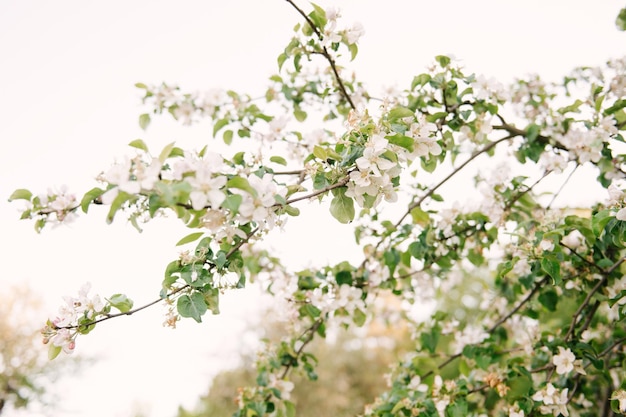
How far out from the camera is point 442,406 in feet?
6.60

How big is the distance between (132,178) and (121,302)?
42 cm

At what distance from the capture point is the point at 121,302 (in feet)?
4.42

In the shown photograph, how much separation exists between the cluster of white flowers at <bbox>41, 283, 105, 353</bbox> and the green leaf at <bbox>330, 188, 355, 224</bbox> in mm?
710

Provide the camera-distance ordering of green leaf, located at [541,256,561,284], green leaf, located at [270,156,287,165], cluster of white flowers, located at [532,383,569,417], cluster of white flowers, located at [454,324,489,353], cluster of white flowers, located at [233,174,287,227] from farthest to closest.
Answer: cluster of white flowers, located at [454,324,489,353], cluster of white flowers, located at [532,383,569,417], green leaf, located at [270,156,287,165], green leaf, located at [541,256,561,284], cluster of white flowers, located at [233,174,287,227]

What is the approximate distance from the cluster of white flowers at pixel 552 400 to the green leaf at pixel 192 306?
1.48 m

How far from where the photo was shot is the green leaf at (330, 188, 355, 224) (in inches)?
52.4

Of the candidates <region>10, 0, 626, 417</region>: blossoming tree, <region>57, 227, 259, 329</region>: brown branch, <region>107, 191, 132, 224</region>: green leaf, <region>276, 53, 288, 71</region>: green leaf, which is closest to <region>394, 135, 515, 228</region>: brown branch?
<region>10, 0, 626, 417</region>: blossoming tree

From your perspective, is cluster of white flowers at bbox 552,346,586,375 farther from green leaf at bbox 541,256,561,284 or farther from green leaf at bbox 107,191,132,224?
green leaf at bbox 107,191,132,224

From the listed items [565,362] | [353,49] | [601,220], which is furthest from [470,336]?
[353,49]

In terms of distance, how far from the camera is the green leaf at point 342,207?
133 cm

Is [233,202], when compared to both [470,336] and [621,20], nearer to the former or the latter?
[621,20]

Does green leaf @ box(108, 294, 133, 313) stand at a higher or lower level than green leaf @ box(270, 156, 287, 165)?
lower

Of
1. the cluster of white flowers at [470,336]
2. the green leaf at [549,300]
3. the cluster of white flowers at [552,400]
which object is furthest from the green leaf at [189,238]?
the green leaf at [549,300]

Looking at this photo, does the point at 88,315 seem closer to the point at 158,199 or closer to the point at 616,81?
the point at 158,199
